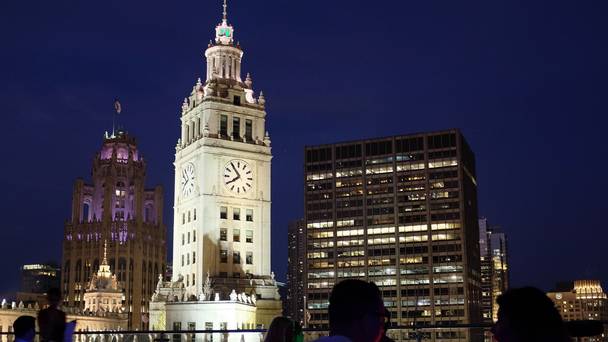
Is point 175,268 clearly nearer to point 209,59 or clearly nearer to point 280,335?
point 209,59

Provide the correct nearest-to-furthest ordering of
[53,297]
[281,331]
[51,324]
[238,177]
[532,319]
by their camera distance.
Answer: [532,319] < [281,331] < [51,324] < [53,297] < [238,177]

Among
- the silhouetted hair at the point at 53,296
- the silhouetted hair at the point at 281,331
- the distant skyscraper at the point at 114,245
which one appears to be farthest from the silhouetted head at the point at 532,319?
the distant skyscraper at the point at 114,245

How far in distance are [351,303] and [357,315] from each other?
0.37 feet

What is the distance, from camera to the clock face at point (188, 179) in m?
93.1

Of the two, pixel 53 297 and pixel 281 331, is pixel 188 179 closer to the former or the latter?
pixel 53 297

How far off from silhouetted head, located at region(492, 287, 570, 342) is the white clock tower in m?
82.6

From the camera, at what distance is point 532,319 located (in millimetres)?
6145

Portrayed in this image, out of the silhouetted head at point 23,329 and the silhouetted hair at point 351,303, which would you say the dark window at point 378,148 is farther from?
the silhouetted hair at point 351,303

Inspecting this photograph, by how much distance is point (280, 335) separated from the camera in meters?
10.0

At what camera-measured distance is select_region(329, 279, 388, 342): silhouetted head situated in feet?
22.0

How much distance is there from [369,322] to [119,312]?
479ft

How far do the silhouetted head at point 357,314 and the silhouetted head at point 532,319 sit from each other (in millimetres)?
1106

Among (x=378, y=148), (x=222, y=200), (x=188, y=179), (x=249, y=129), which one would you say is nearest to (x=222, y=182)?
(x=222, y=200)

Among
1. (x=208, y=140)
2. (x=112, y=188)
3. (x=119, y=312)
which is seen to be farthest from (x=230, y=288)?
(x=112, y=188)
